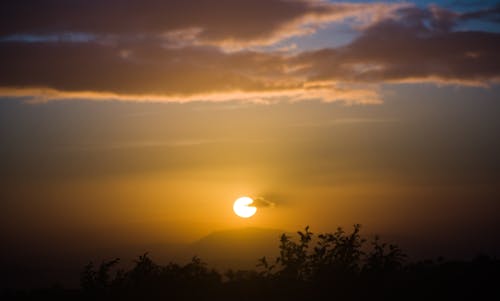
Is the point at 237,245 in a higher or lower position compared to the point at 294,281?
higher

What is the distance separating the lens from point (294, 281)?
2270cm

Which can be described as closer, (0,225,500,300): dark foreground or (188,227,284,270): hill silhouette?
(0,225,500,300): dark foreground

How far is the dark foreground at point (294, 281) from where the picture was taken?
22.3m

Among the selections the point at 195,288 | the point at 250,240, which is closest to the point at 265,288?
the point at 195,288

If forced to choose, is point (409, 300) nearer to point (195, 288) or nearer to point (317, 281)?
point (317, 281)

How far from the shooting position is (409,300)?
21562mm

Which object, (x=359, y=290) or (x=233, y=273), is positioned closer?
(x=359, y=290)

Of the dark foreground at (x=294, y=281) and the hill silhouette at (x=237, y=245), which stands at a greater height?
the hill silhouette at (x=237, y=245)

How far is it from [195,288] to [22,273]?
44295mm

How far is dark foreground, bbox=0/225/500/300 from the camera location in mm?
22312

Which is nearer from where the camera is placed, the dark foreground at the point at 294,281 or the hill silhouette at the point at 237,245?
the dark foreground at the point at 294,281

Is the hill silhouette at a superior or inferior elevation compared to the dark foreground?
superior

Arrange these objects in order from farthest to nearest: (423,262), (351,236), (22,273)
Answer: (22,273) < (423,262) < (351,236)

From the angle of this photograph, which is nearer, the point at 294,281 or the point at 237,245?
the point at 294,281
